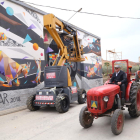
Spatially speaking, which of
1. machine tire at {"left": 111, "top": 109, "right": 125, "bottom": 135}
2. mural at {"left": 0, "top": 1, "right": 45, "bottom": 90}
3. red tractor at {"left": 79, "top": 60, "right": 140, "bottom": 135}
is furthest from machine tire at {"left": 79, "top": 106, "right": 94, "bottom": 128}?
mural at {"left": 0, "top": 1, "right": 45, "bottom": 90}

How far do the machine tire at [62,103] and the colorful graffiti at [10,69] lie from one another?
303 centimetres

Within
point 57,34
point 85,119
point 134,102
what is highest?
point 57,34

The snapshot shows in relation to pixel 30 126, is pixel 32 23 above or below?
above

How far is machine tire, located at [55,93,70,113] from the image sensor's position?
6.90m

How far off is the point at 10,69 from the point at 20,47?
147cm

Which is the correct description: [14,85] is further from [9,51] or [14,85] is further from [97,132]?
[97,132]

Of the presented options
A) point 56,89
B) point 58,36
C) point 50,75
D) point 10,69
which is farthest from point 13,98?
point 58,36

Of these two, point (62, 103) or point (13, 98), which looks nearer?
point (62, 103)

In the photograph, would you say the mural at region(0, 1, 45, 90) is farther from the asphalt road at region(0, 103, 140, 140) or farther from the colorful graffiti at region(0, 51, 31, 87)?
the asphalt road at region(0, 103, 140, 140)

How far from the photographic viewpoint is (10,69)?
8.45 meters

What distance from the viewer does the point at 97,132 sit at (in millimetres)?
4617

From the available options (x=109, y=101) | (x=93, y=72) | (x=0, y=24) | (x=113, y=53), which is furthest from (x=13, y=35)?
(x=113, y=53)

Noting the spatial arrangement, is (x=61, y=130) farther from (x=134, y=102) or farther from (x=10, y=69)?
(x=10, y=69)

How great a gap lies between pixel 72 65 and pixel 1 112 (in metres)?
8.02
